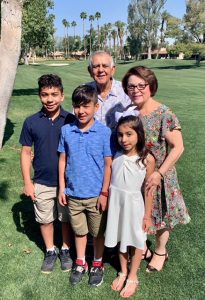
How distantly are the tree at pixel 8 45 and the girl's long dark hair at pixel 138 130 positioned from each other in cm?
454

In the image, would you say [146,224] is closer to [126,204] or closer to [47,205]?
[126,204]

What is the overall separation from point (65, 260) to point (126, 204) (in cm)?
118

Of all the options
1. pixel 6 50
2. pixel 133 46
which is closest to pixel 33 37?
pixel 6 50

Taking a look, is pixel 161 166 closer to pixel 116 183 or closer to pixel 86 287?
pixel 116 183

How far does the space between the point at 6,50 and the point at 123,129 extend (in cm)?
469

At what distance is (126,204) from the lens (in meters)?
3.27

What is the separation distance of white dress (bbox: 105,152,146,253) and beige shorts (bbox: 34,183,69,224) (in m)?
0.59

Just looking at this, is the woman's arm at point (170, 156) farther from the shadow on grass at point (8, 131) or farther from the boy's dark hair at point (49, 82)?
the shadow on grass at point (8, 131)

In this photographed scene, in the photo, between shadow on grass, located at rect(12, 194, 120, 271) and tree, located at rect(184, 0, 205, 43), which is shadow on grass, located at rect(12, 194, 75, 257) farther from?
tree, located at rect(184, 0, 205, 43)

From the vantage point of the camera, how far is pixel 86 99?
10.7ft

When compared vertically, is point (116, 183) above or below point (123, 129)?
below

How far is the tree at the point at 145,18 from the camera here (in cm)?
6544

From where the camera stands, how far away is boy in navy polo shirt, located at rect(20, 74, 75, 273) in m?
3.50

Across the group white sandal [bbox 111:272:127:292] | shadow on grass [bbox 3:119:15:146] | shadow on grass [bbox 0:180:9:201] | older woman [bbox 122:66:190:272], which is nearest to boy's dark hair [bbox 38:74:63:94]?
older woman [bbox 122:66:190:272]
